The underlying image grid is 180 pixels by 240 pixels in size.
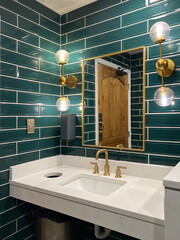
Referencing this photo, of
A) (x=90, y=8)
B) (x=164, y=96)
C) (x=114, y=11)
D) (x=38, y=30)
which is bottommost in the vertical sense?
(x=164, y=96)

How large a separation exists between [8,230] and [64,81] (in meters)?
1.25

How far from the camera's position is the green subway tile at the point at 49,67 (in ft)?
5.31

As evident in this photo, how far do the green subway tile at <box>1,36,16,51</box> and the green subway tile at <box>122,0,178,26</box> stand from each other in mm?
852

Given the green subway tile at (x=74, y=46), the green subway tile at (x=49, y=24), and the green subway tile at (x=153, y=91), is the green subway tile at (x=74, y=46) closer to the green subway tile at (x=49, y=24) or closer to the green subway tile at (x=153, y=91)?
the green subway tile at (x=49, y=24)

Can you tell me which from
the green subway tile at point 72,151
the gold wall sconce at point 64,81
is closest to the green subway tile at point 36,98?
the gold wall sconce at point 64,81

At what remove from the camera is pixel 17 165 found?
1.39 meters

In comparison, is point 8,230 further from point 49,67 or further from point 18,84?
point 49,67

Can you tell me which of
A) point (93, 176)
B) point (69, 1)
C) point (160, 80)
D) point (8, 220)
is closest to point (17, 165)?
point (8, 220)

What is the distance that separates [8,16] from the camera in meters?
1.35

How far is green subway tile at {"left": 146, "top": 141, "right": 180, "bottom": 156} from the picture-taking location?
1.23 m

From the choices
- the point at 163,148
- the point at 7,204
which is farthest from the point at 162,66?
the point at 7,204

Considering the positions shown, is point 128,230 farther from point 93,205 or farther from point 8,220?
point 8,220

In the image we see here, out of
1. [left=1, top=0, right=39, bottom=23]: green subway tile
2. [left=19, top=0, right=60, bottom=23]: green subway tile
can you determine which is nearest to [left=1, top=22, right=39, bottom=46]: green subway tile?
[left=1, top=0, right=39, bottom=23]: green subway tile

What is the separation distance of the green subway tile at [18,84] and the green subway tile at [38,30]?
43 cm
